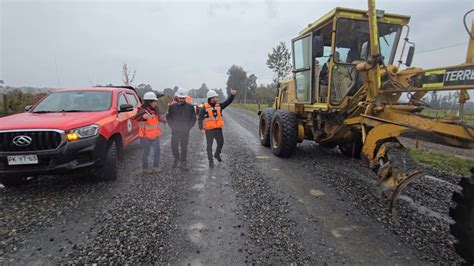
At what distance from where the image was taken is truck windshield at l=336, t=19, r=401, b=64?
5.16m

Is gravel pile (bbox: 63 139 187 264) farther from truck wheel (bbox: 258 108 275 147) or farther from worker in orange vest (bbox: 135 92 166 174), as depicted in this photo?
truck wheel (bbox: 258 108 275 147)

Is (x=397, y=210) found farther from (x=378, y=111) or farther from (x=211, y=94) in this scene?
(x=211, y=94)

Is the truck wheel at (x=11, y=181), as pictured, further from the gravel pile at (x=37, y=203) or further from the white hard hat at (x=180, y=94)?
the white hard hat at (x=180, y=94)

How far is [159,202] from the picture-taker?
11.9 feet

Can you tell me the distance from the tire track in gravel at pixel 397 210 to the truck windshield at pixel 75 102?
12.7ft

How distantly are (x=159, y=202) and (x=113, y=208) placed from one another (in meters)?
0.59

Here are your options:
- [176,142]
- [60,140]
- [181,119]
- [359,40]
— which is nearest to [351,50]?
[359,40]

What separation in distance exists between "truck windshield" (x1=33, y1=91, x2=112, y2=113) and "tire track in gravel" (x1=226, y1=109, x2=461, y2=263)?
3870mm

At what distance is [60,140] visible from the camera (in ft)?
12.1

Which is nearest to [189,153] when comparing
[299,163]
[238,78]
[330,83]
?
[299,163]

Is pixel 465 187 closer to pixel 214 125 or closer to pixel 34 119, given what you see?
pixel 214 125

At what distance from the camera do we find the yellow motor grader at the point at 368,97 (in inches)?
102

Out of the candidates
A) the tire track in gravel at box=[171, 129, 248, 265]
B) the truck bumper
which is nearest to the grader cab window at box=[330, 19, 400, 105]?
the tire track in gravel at box=[171, 129, 248, 265]

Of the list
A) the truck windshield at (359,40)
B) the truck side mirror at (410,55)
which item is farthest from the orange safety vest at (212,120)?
the truck side mirror at (410,55)
